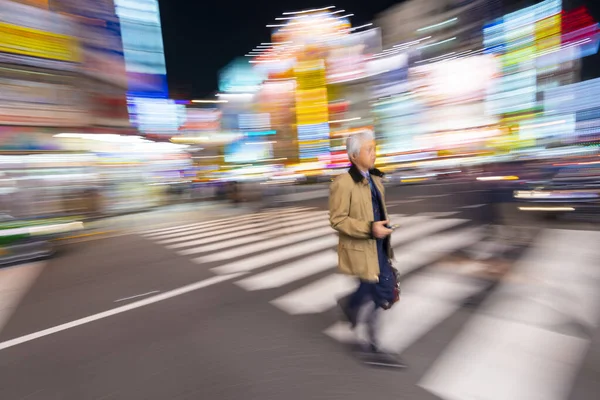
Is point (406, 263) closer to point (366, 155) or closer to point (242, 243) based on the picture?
point (366, 155)

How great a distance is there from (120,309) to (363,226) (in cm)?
353

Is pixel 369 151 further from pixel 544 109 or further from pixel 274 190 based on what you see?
pixel 544 109

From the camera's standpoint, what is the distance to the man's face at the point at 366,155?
2.48 meters

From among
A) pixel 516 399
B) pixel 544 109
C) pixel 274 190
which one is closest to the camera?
pixel 516 399

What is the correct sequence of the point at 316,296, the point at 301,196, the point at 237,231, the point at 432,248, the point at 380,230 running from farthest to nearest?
the point at 301,196
the point at 237,231
the point at 432,248
the point at 316,296
the point at 380,230

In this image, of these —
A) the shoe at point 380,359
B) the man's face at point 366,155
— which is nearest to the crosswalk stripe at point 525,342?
the shoe at point 380,359

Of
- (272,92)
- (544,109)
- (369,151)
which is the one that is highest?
(272,92)

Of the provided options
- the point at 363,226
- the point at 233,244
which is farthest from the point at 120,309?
the point at 233,244

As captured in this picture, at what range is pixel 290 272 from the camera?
544 cm

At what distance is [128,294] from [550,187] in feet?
28.1

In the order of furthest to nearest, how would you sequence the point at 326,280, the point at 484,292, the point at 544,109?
the point at 544,109 < the point at 326,280 < the point at 484,292

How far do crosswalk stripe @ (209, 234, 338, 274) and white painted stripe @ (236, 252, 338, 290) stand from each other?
1.51 ft

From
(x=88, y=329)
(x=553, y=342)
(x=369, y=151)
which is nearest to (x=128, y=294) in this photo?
(x=88, y=329)

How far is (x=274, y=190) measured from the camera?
20938 mm
